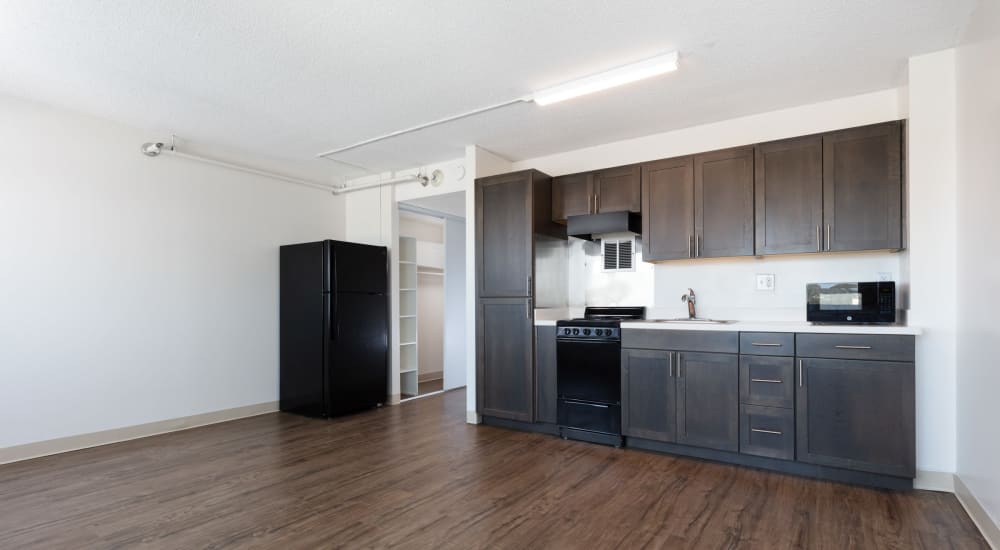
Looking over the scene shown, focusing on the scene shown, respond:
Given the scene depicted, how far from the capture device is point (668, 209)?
4.04 metres

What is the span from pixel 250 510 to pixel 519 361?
2304 mm

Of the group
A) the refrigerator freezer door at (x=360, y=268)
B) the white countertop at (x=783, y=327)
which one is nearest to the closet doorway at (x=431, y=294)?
the refrigerator freezer door at (x=360, y=268)

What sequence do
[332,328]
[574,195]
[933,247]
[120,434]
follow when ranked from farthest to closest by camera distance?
[332,328] < [574,195] < [120,434] < [933,247]

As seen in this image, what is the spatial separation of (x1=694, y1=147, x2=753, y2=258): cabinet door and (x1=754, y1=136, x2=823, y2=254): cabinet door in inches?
2.7

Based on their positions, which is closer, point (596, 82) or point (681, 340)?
point (596, 82)

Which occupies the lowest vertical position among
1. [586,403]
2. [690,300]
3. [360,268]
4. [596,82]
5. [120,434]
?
[120,434]

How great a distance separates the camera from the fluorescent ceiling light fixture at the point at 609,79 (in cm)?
309

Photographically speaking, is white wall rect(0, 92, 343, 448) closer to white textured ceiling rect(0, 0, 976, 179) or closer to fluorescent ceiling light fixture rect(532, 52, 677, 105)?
white textured ceiling rect(0, 0, 976, 179)

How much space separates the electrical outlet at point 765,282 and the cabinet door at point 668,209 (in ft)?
1.83

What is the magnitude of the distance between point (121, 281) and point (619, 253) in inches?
164

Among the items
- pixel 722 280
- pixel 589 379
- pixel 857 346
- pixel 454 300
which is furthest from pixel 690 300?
pixel 454 300

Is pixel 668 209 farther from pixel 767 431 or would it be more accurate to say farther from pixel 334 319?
pixel 334 319

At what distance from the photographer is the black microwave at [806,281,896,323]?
315cm

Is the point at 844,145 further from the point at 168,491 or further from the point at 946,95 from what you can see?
the point at 168,491
